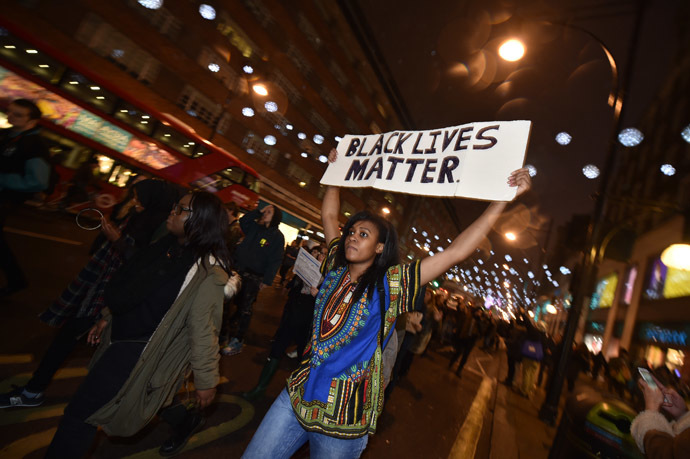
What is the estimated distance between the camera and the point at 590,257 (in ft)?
22.4

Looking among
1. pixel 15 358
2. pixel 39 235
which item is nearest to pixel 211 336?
pixel 15 358

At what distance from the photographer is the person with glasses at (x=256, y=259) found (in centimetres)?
489

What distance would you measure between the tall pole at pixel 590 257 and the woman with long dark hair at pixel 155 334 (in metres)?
7.22

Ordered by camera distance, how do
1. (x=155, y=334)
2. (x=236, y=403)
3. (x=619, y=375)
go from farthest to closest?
(x=619, y=375) → (x=236, y=403) → (x=155, y=334)

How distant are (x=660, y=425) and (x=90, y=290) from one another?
4448mm

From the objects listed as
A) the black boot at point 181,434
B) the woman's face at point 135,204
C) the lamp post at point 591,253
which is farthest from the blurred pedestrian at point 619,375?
the woman's face at point 135,204

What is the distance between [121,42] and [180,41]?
137 inches

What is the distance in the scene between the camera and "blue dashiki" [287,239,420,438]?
1.73 metres

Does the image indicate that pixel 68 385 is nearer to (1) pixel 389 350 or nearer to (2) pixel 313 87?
(1) pixel 389 350

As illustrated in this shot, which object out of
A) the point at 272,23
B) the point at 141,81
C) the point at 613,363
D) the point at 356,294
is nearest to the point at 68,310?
the point at 356,294

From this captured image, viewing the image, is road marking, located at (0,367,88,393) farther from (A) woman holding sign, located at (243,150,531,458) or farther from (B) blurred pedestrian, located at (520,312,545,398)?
(B) blurred pedestrian, located at (520,312,545,398)

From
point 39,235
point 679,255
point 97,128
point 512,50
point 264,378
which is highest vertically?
point 512,50

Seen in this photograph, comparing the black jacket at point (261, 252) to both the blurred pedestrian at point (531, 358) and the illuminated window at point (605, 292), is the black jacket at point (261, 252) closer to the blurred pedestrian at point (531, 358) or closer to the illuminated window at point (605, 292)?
the blurred pedestrian at point (531, 358)

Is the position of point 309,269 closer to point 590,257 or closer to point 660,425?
point 660,425
